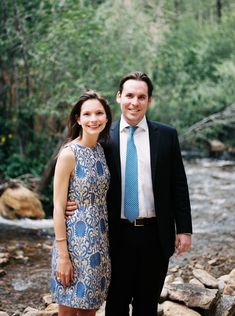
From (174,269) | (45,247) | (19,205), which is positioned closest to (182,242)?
(174,269)

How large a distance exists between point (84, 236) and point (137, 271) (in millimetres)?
538

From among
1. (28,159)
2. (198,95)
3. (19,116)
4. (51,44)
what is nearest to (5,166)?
(28,159)

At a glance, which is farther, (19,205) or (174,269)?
(19,205)

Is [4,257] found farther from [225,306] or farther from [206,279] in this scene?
[225,306]

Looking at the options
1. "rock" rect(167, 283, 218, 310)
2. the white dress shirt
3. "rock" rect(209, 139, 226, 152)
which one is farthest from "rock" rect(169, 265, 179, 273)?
"rock" rect(209, 139, 226, 152)

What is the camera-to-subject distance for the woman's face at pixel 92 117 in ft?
8.71

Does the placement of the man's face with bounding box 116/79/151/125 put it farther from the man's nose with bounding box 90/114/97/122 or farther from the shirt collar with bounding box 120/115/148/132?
the man's nose with bounding box 90/114/97/122

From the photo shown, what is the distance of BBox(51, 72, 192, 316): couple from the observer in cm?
262

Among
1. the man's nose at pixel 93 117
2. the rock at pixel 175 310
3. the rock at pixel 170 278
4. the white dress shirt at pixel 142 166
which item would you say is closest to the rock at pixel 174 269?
the rock at pixel 170 278

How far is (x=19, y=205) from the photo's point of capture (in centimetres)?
867

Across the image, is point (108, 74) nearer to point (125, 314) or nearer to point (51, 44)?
point (51, 44)

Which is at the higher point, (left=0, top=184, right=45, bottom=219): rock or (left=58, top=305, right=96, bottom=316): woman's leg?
(left=58, top=305, right=96, bottom=316): woman's leg

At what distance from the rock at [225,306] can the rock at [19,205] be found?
17.7 ft

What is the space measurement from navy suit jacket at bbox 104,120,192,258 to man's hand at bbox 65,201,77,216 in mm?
276
